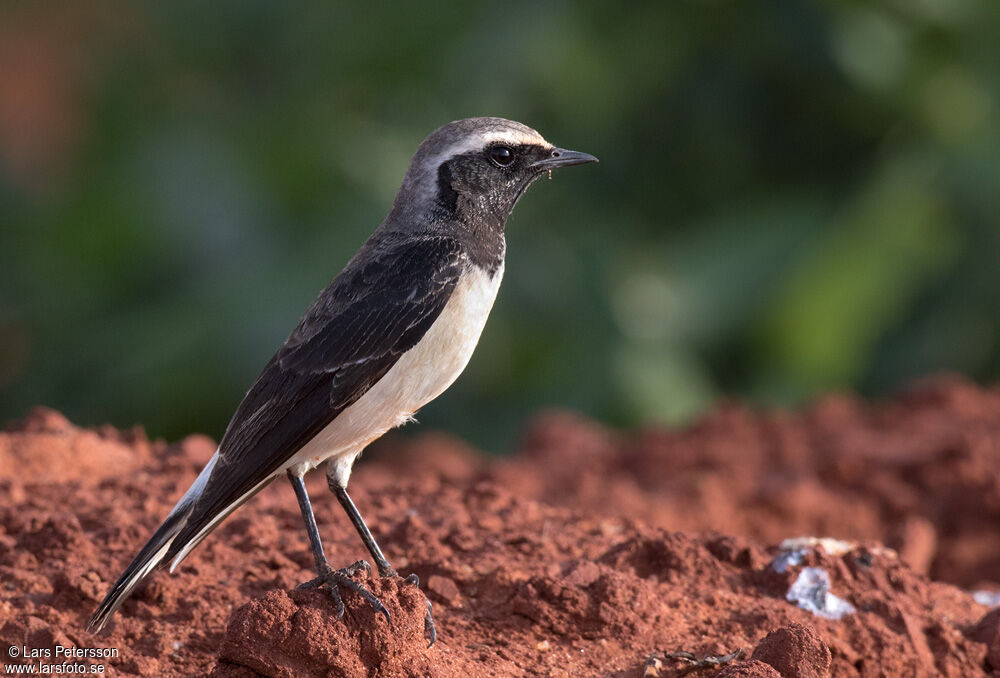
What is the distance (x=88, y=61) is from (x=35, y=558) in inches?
546

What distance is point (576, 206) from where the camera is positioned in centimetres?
1256

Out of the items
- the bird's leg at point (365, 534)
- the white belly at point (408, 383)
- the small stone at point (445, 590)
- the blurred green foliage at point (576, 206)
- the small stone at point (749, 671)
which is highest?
the blurred green foliage at point (576, 206)

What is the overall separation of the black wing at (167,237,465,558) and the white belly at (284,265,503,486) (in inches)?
1.3

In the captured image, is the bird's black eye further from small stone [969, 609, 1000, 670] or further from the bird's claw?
small stone [969, 609, 1000, 670]

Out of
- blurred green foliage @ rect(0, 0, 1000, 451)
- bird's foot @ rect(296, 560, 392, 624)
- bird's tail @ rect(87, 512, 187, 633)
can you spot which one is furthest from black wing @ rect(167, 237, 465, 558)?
blurred green foliage @ rect(0, 0, 1000, 451)

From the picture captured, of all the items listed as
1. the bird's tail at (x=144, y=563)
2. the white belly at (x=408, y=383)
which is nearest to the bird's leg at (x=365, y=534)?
the white belly at (x=408, y=383)

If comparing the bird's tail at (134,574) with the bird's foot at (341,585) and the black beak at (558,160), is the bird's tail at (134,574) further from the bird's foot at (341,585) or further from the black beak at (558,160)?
the black beak at (558,160)

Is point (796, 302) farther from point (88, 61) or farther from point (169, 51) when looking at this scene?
point (88, 61)

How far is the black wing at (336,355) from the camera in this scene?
16.5 feet

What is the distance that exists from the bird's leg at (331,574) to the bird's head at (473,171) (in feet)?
4.13

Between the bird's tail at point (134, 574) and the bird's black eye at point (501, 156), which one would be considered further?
the bird's black eye at point (501, 156)

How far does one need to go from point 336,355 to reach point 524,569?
3.56ft

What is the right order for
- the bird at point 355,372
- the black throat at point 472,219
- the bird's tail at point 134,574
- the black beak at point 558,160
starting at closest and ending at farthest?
the bird's tail at point 134,574, the bird at point 355,372, the black throat at point 472,219, the black beak at point 558,160

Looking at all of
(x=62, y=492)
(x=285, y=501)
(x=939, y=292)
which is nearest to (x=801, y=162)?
(x=939, y=292)
